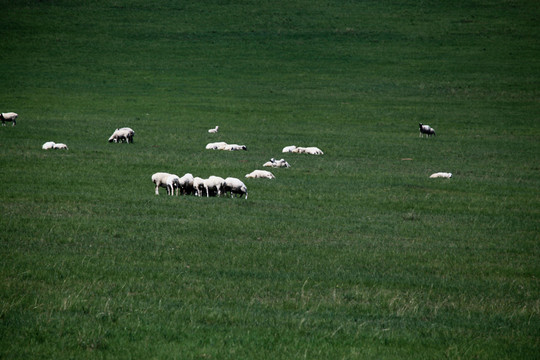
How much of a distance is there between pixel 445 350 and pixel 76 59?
69.1 metres

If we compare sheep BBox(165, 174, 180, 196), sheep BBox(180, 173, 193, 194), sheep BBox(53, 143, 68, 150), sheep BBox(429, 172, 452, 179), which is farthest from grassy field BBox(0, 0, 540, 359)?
sheep BBox(53, 143, 68, 150)

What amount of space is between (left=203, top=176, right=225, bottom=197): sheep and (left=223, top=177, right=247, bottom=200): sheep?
176 mm

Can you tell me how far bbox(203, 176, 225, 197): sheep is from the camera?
20438 millimetres

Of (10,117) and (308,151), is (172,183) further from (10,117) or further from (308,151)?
(10,117)

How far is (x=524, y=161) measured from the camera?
32125mm

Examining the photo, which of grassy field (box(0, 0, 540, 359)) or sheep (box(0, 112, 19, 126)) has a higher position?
sheep (box(0, 112, 19, 126))

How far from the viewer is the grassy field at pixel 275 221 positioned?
8391 mm

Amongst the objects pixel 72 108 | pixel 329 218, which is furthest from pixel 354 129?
pixel 329 218

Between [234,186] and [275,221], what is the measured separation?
3468 millimetres

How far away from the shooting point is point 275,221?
16984 millimetres

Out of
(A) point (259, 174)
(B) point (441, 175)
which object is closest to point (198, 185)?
(A) point (259, 174)

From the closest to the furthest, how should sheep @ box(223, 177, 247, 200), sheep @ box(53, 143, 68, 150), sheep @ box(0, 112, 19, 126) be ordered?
sheep @ box(223, 177, 247, 200) → sheep @ box(53, 143, 68, 150) → sheep @ box(0, 112, 19, 126)

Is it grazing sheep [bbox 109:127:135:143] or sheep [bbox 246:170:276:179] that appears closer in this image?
sheep [bbox 246:170:276:179]

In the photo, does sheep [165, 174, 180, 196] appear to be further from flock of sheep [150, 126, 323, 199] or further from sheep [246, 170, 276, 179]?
sheep [246, 170, 276, 179]
